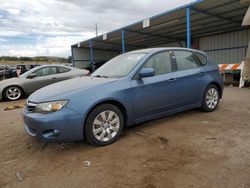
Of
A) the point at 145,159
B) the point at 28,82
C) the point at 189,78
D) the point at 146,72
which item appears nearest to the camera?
the point at 145,159

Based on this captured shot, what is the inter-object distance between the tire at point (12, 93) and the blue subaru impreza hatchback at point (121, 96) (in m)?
5.29

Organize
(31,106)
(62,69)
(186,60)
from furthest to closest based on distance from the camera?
(62,69), (186,60), (31,106)

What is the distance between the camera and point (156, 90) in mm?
3764

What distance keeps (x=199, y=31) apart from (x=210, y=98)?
14.0 m

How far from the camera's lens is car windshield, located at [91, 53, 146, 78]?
12.3 feet

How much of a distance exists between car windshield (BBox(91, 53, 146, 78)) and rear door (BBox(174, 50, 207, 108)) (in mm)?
907

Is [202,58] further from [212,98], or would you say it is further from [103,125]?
[103,125]

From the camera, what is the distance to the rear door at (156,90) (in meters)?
3.58

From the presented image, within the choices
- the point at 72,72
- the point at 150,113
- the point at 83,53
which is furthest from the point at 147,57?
the point at 83,53

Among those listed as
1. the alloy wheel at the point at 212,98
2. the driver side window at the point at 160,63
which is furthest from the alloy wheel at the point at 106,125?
the alloy wheel at the point at 212,98

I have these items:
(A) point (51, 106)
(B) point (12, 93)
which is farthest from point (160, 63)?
(B) point (12, 93)

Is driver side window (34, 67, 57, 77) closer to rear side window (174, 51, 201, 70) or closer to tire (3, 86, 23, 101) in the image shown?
tire (3, 86, 23, 101)

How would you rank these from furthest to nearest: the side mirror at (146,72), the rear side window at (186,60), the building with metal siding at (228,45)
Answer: the building with metal siding at (228,45)
the rear side window at (186,60)
the side mirror at (146,72)

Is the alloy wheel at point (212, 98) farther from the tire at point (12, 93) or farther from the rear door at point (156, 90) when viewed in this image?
the tire at point (12, 93)
